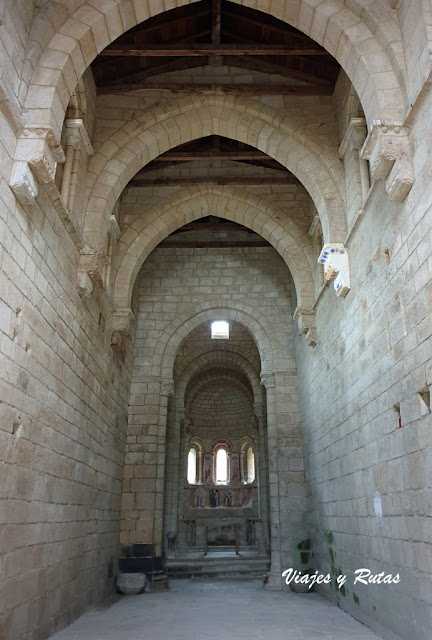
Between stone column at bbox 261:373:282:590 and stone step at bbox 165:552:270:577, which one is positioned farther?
stone step at bbox 165:552:270:577

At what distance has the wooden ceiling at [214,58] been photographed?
814cm

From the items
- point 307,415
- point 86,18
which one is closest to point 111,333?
point 307,415

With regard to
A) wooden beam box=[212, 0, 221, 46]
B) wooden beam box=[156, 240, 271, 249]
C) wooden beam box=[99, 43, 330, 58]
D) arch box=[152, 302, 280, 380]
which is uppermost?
wooden beam box=[212, 0, 221, 46]

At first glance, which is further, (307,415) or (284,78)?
(307,415)

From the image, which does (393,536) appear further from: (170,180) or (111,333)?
(170,180)

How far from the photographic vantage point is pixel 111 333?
9.27m

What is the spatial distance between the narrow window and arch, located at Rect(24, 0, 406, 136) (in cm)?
1633

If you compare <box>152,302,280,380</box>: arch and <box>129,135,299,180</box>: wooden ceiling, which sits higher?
<box>129,135,299,180</box>: wooden ceiling

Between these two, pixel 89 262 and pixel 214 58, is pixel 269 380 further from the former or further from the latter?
pixel 214 58

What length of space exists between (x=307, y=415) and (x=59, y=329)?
18.4ft

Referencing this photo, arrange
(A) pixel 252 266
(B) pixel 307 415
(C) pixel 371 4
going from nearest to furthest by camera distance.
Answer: (C) pixel 371 4 → (B) pixel 307 415 → (A) pixel 252 266

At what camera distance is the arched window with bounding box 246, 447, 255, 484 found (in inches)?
785

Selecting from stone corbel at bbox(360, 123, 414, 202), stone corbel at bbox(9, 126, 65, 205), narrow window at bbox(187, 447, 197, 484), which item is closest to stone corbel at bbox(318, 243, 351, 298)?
stone corbel at bbox(360, 123, 414, 202)

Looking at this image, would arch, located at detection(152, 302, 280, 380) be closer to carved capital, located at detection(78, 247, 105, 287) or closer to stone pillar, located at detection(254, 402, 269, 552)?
stone pillar, located at detection(254, 402, 269, 552)
